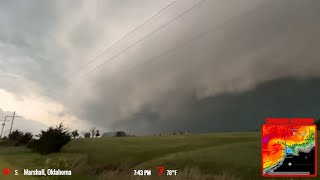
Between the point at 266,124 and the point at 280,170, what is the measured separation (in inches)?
→ 117

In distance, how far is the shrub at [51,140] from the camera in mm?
63125

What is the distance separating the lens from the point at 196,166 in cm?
3756

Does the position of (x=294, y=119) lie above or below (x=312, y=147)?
above

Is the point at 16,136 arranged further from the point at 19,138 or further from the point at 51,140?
the point at 51,140

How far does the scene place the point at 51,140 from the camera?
64.2 metres

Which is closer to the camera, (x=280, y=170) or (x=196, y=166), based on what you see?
(x=280, y=170)

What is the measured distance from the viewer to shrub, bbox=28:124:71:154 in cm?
6312

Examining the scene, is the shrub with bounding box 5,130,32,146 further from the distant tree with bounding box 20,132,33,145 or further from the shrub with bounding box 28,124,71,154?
the shrub with bounding box 28,124,71,154

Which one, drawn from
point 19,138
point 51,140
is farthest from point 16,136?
point 51,140

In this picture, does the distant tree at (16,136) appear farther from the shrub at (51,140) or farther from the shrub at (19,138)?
the shrub at (51,140)

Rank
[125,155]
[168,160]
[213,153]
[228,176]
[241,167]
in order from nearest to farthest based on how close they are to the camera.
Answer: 1. [228,176]
2. [241,167]
3. [168,160]
4. [213,153]
5. [125,155]

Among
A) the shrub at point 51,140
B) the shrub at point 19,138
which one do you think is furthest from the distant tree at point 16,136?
the shrub at point 51,140

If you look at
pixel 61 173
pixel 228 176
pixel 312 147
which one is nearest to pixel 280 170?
pixel 312 147

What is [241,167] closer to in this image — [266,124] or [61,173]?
[266,124]
